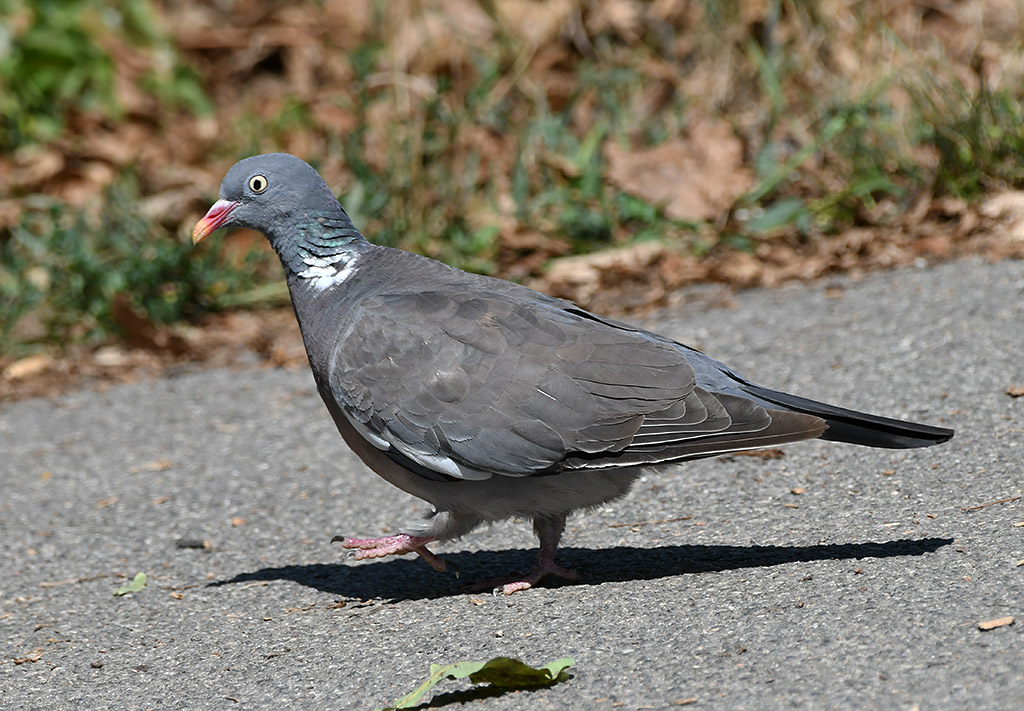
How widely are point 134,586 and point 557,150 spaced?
160 inches

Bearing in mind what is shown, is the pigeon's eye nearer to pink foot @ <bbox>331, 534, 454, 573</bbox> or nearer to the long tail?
pink foot @ <bbox>331, 534, 454, 573</bbox>

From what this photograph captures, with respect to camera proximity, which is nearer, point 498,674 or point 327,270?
point 498,674

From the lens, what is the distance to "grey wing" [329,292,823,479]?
344 cm

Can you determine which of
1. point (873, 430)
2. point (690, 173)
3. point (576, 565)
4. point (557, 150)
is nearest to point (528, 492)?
point (576, 565)

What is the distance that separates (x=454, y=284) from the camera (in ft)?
12.7

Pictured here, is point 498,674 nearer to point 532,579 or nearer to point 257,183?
point 532,579

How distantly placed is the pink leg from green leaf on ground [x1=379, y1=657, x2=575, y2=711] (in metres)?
0.82

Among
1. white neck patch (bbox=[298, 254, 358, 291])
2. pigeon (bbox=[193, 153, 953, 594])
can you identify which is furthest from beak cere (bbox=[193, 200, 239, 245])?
pigeon (bbox=[193, 153, 953, 594])

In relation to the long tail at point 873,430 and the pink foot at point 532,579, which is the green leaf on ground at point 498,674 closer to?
the pink foot at point 532,579

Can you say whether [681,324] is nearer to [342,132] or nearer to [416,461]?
[416,461]

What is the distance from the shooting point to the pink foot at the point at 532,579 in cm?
362

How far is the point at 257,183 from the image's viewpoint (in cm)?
405

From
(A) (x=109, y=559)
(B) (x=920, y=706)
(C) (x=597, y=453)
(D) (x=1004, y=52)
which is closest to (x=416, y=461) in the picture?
(C) (x=597, y=453)

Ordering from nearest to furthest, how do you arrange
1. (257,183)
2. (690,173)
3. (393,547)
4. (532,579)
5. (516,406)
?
1. (516,406)
2. (532,579)
3. (393,547)
4. (257,183)
5. (690,173)
